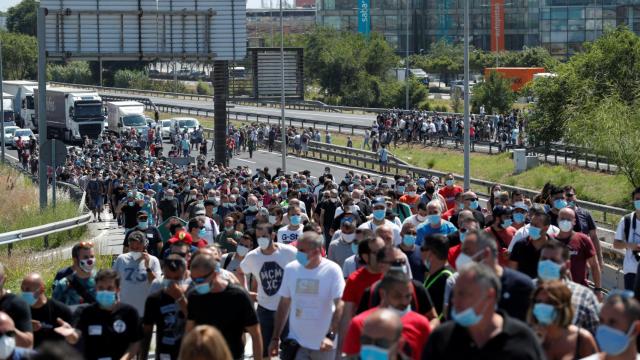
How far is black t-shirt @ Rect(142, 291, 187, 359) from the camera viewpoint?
9742 millimetres

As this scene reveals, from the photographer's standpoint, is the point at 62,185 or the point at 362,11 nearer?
the point at 62,185

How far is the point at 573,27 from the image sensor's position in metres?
129

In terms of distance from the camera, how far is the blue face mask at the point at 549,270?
903cm

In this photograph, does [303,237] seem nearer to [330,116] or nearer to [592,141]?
[592,141]

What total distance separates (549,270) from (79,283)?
158 inches

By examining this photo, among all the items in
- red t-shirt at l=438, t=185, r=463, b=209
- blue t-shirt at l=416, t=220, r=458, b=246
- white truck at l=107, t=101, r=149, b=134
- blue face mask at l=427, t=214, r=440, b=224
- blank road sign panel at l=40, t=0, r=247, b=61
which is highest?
blank road sign panel at l=40, t=0, r=247, b=61

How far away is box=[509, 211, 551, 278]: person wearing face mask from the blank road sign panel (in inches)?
1159

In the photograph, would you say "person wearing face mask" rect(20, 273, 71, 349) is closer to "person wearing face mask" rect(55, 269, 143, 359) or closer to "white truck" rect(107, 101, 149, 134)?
"person wearing face mask" rect(55, 269, 143, 359)

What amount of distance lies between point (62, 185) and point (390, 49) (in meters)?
68.4

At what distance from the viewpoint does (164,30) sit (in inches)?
1623

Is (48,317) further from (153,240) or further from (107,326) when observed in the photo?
(153,240)

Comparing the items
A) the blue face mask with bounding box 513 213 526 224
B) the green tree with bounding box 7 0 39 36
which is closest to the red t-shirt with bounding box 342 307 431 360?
the blue face mask with bounding box 513 213 526 224

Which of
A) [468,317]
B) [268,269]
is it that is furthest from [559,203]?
[468,317]

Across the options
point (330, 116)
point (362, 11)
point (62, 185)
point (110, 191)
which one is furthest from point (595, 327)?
point (362, 11)
